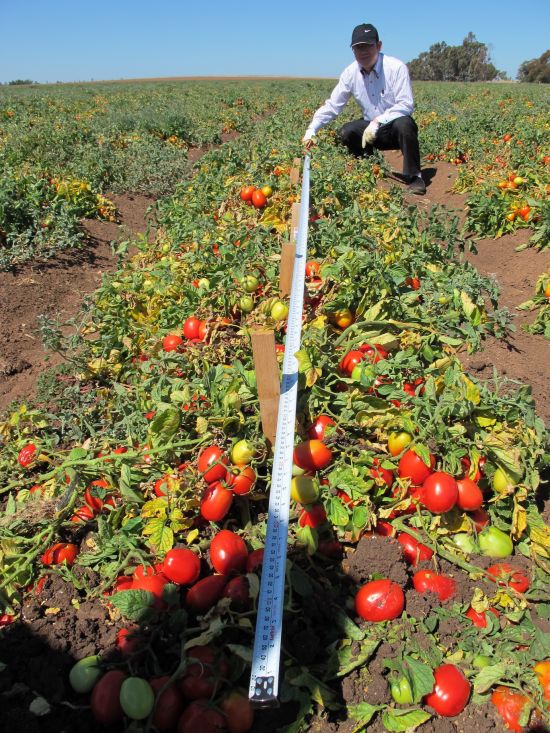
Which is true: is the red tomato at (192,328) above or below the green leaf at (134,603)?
above

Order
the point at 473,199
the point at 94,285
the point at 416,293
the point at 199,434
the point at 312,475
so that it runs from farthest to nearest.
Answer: the point at 473,199
the point at 94,285
the point at 416,293
the point at 199,434
the point at 312,475

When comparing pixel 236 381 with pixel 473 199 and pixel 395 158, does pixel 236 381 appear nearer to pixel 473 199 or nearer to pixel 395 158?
pixel 473 199

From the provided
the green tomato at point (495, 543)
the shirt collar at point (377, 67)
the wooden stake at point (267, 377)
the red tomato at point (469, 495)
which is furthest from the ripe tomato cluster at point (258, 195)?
the green tomato at point (495, 543)

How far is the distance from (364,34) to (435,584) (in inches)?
272

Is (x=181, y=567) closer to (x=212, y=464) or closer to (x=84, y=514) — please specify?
(x=212, y=464)

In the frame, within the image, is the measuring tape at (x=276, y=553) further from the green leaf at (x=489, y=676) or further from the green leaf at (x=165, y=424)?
the green leaf at (x=489, y=676)

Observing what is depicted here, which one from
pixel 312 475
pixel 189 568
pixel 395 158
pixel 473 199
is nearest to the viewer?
pixel 189 568

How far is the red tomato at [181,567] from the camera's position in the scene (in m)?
1.94

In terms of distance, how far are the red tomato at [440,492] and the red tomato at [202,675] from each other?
0.92m

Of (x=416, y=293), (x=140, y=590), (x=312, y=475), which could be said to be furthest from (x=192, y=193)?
(x=140, y=590)

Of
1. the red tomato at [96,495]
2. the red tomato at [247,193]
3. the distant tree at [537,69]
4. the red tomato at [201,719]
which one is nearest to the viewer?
the red tomato at [201,719]

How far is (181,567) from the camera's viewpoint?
194 centimetres

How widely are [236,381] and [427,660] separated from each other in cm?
130

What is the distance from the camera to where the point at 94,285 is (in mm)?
5473
